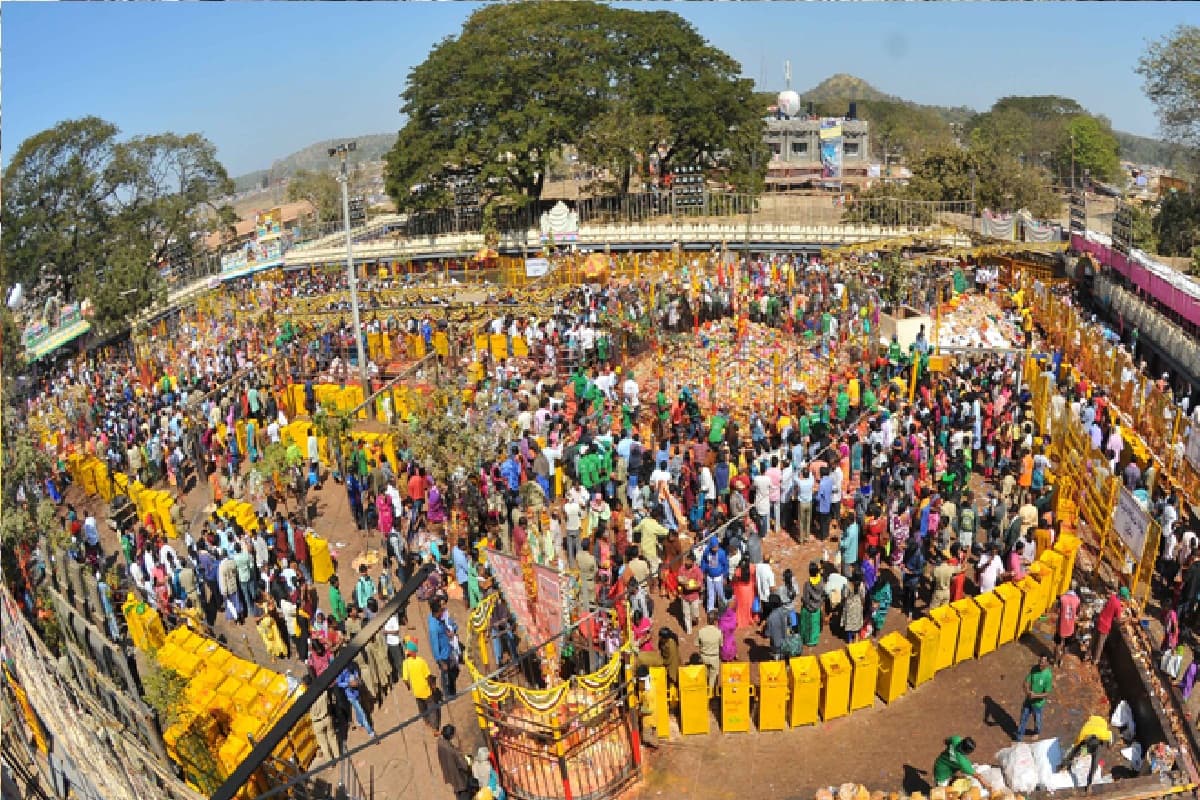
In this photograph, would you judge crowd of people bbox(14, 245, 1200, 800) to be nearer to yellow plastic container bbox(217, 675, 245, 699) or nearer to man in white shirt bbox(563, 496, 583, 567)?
man in white shirt bbox(563, 496, 583, 567)

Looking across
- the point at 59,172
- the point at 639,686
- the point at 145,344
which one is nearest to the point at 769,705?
the point at 639,686

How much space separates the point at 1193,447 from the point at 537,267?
1990 centimetres

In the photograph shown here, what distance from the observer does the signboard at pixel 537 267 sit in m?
30.0

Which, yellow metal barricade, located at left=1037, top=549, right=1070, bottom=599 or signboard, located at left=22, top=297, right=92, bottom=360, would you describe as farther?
signboard, located at left=22, top=297, right=92, bottom=360

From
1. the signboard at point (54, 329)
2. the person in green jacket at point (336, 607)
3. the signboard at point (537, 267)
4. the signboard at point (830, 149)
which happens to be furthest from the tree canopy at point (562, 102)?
the person in green jacket at point (336, 607)

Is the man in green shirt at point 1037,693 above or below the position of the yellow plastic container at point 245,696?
below

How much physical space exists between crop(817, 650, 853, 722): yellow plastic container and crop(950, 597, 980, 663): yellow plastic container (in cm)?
159

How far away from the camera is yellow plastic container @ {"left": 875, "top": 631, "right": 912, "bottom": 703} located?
401 inches

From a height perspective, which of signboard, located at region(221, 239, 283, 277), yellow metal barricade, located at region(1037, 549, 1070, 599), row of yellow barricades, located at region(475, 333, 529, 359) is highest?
signboard, located at region(221, 239, 283, 277)

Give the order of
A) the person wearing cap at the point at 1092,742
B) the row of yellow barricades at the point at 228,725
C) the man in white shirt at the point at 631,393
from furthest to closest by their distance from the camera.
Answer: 1. the man in white shirt at the point at 631,393
2. the row of yellow barricades at the point at 228,725
3. the person wearing cap at the point at 1092,742

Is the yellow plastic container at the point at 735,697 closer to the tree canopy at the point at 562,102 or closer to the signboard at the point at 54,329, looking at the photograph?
the signboard at the point at 54,329

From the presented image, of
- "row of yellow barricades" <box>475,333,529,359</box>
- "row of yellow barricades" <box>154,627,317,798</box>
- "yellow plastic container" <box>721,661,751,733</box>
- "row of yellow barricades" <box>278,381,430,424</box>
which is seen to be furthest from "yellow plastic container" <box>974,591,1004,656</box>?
"row of yellow barricades" <box>475,333,529,359</box>

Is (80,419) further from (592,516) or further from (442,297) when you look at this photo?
(592,516)

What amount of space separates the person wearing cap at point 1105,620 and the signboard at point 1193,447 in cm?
469
